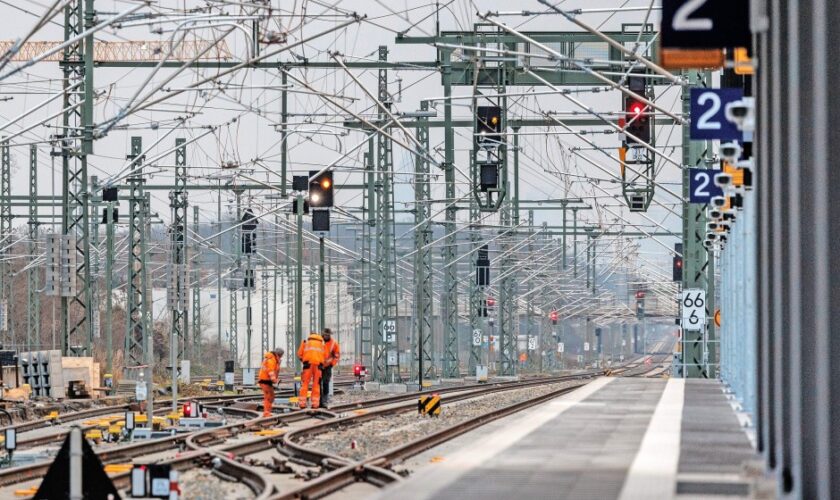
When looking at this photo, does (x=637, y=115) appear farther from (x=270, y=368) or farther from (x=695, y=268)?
(x=270, y=368)

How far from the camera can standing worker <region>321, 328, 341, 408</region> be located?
36.0 meters

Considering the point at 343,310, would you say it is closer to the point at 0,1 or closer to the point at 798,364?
the point at 0,1

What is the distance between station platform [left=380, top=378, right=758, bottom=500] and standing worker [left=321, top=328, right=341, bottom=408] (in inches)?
428

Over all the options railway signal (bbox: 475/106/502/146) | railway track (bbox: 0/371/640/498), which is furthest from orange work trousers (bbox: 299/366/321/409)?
railway signal (bbox: 475/106/502/146)

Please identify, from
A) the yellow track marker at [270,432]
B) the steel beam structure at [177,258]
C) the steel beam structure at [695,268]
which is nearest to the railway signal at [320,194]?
the steel beam structure at [177,258]

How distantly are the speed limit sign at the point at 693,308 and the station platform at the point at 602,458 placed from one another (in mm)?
11862

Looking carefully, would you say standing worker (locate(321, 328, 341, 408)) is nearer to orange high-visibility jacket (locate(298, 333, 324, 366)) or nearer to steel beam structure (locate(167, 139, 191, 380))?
orange high-visibility jacket (locate(298, 333, 324, 366))

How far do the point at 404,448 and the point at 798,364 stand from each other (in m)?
13.1

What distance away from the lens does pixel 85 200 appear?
147 feet

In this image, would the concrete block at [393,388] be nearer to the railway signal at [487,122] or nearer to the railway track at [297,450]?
the railway track at [297,450]

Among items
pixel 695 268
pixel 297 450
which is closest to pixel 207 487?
pixel 297 450

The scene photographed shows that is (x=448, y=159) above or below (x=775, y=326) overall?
above

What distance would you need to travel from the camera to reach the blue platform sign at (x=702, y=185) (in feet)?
99.1

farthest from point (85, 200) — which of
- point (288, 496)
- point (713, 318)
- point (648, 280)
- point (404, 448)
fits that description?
point (648, 280)
